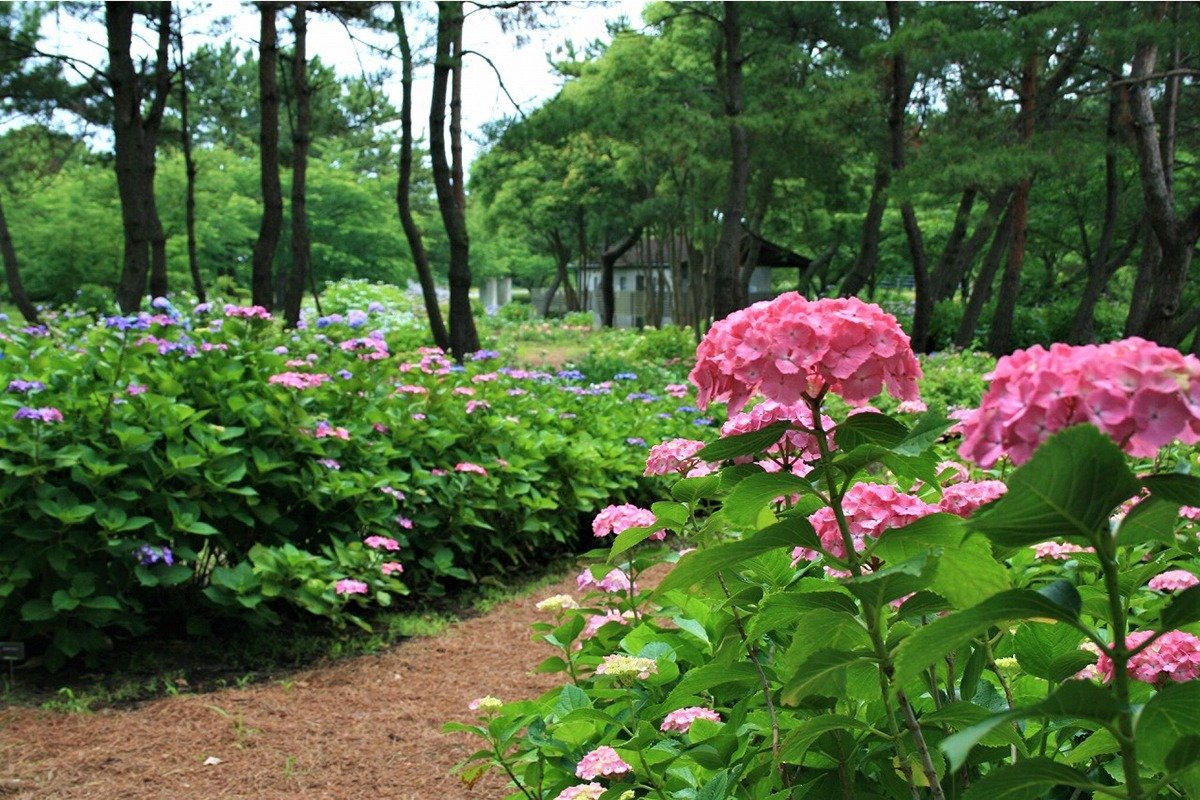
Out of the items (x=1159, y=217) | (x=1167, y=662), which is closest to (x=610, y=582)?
(x=1167, y=662)

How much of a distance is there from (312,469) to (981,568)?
3721 millimetres

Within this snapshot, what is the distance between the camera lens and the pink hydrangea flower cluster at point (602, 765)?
165 centimetres

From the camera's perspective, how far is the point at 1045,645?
1.51 meters

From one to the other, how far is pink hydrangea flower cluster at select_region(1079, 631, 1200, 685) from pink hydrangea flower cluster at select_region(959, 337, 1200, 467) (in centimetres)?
66

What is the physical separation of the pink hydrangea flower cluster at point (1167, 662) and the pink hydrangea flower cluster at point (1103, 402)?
659mm

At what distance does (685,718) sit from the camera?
1816mm

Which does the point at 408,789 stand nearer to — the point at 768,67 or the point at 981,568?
the point at 981,568

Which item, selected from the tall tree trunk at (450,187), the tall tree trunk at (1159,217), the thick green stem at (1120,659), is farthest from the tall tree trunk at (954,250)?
the thick green stem at (1120,659)

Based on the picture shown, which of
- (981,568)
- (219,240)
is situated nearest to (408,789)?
(981,568)

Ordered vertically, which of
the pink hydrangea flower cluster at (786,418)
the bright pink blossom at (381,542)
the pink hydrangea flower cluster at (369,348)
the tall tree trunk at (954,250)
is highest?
the tall tree trunk at (954,250)

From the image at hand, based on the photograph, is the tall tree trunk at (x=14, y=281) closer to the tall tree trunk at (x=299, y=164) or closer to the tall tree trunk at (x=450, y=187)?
the tall tree trunk at (x=299, y=164)

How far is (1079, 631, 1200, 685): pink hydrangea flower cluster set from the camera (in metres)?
1.40

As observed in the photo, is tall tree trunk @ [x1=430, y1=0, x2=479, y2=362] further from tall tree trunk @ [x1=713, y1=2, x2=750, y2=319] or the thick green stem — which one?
the thick green stem

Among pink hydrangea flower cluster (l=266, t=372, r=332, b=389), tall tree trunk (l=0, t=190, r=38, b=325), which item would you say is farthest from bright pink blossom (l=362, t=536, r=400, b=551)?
tall tree trunk (l=0, t=190, r=38, b=325)
